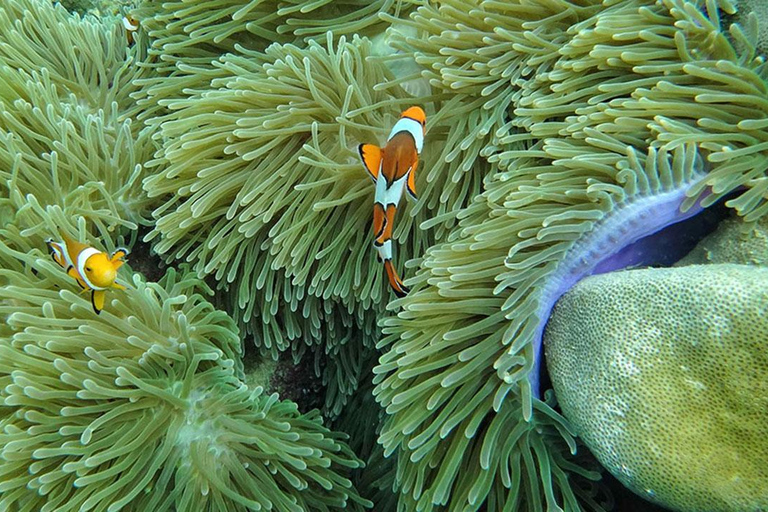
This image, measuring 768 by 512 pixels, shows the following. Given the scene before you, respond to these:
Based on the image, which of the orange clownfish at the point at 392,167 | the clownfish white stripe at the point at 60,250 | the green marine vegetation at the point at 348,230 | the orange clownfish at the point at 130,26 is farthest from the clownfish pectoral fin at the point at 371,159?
the orange clownfish at the point at 130,26

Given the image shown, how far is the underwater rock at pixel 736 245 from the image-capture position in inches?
40.7

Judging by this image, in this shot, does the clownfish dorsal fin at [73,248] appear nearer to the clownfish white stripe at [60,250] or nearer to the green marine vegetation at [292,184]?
the clownfish white stripe at [60,250]

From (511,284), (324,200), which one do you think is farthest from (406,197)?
(511,284)

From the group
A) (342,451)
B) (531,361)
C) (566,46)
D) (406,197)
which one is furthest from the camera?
(342,451)

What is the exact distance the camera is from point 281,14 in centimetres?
169

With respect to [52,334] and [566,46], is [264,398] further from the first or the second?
[566,46]

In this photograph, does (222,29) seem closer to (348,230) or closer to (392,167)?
(348,230)

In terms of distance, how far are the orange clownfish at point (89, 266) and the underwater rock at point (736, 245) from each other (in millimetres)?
1304

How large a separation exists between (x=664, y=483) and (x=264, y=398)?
3.28ft

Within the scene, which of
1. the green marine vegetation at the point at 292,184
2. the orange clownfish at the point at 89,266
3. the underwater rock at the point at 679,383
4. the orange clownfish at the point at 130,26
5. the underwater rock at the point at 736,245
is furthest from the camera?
the orange clownfish at the point at 130,26

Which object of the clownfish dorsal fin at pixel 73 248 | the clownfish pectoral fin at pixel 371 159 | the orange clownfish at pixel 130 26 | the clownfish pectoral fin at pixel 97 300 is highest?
the orange clownfish at pixel 130 26

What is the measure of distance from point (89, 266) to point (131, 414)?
1.21 ft

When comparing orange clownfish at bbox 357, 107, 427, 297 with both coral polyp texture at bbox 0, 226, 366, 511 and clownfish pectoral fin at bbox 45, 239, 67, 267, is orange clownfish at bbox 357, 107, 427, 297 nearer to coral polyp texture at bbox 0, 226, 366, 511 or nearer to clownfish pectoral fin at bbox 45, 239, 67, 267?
coral polyp texture at bbox 0, 226, 366, 511

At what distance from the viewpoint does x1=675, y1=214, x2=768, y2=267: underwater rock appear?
103cm
